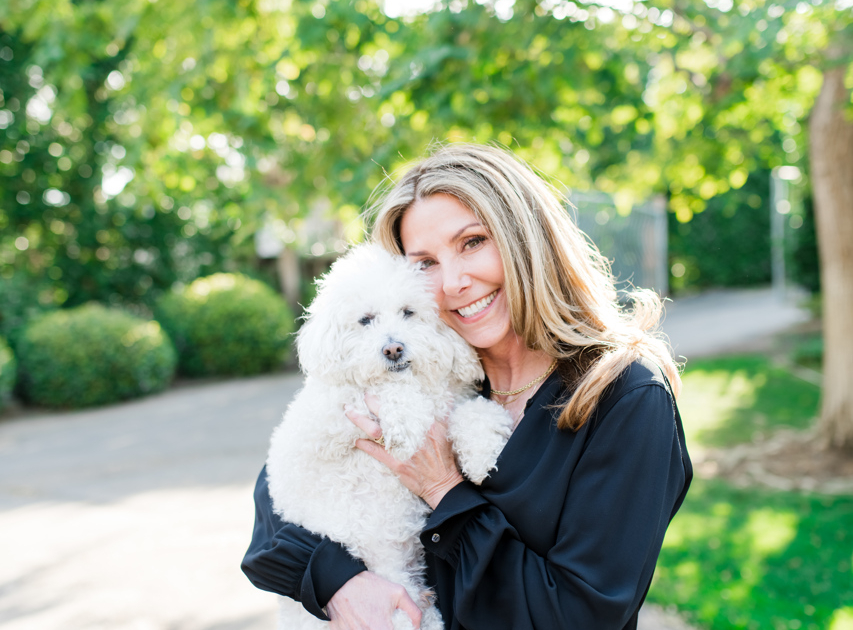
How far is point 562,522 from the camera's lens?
1.58m

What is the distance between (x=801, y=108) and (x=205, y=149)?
6.16m

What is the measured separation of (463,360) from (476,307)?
0.64 ft

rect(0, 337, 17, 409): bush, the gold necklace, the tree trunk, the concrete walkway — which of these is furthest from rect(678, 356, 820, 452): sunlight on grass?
rect(0, 337, 17, 409): bush

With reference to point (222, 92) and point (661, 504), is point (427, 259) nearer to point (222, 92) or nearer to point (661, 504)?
point (661, 504)

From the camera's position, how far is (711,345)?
480 inches

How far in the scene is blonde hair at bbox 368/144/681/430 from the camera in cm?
185

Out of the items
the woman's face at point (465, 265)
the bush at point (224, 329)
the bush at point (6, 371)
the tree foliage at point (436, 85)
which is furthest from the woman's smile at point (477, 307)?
the bush at point (224, 329)

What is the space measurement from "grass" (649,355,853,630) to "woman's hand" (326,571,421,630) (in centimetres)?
251

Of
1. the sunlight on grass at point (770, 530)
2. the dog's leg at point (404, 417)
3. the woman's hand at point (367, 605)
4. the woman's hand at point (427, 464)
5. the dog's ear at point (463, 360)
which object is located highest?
the dog's ear at point (463, 360)

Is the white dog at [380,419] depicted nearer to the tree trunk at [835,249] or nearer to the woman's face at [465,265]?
the woman's face at [465,265]

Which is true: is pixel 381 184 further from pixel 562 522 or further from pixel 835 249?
pixel 835 249

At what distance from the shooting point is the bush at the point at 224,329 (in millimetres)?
11281

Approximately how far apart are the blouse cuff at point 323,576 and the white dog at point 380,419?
56mm

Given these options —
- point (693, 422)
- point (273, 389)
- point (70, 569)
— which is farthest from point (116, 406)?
point (693, 422)
